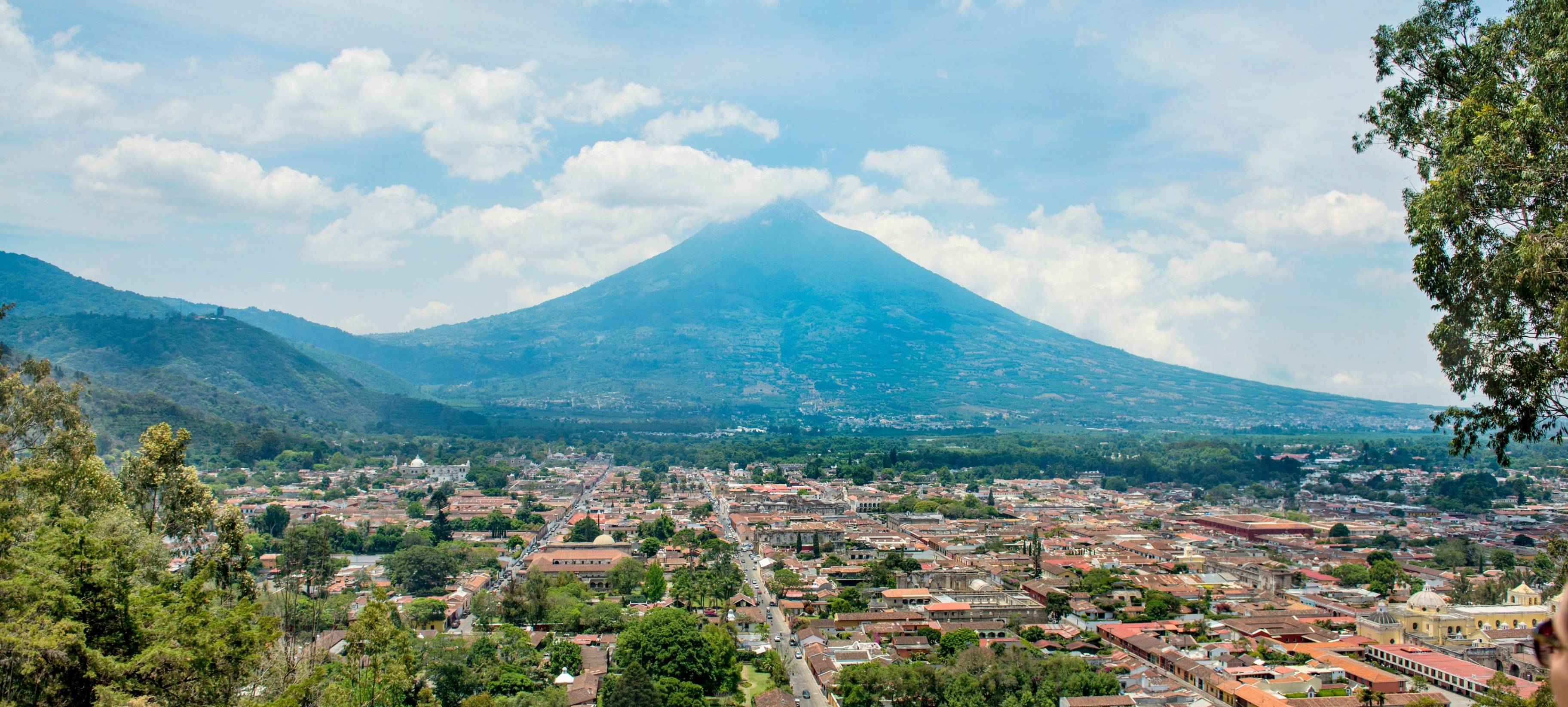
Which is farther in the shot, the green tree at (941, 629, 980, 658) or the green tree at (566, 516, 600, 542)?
the green tree at (566, 516, 600, 542)

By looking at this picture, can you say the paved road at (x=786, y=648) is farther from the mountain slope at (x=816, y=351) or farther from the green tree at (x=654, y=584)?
the mountain slope at (x=816, y=351)

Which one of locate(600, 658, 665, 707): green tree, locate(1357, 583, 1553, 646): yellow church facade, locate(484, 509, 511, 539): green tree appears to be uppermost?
locate(1357, 583, 1553, 646): yellow church facade

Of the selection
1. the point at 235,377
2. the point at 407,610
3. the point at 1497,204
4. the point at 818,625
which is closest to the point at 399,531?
the point at 407,610

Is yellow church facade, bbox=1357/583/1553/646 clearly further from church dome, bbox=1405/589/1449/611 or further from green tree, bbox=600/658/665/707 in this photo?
green tree, bbox=600/658/665/707

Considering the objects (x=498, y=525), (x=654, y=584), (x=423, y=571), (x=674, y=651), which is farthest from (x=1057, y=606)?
(x=498, y=525)

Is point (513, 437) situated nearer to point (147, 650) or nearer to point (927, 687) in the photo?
point (927, 687)

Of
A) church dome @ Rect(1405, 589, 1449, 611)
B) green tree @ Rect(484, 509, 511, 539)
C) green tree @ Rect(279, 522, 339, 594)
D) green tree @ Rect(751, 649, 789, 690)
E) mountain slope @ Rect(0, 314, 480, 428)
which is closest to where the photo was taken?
green tree @ Rect(751, 649, 789, 690)

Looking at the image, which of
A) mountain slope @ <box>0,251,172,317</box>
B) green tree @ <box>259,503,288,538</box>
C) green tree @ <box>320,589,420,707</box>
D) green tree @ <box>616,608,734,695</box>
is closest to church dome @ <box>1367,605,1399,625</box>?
green tree @ <box>616,608,734,695</box>

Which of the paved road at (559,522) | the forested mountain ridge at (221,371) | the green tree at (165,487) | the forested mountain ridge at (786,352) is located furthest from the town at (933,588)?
the forested mountain ridge at (786,352)
